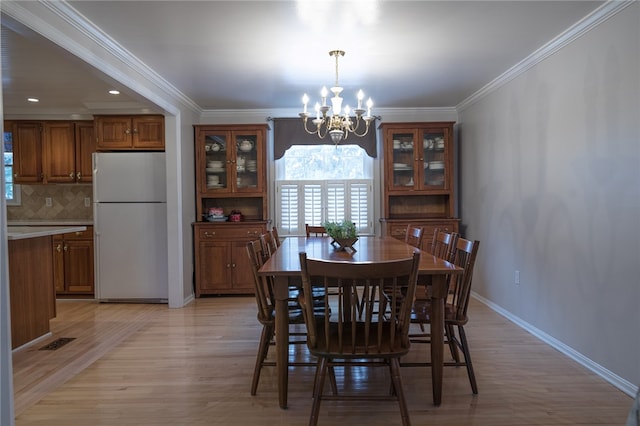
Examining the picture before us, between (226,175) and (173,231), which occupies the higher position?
(226,175)

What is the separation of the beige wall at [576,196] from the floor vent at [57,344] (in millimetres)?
3904

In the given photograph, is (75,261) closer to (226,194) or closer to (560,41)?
(226,194)

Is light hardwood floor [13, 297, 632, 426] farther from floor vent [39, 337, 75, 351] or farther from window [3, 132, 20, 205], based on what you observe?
window [3, 132, 20, 205]

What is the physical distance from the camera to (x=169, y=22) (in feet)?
8.70

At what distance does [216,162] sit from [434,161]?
269 centimetres

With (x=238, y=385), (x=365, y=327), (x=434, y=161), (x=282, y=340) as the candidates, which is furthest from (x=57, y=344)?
(x=434, y=161)

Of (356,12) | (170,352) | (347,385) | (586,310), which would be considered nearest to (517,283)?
(586,310)

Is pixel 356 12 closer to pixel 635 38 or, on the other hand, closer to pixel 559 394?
pixel 635 38

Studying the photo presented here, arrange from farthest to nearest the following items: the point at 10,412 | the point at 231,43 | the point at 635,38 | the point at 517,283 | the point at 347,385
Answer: the point at 517,283 → the point at 231,43 → the point at 347,385 → the point at 635,38 → the point at 10,412

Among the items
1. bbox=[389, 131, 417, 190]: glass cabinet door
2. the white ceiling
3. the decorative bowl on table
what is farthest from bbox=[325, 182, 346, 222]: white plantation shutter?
the decorative bowl on table

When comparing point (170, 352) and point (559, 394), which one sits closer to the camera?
point (559, 394)

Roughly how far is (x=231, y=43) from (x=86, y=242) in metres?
3.19

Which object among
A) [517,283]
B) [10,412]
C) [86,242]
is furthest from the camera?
[86,242]

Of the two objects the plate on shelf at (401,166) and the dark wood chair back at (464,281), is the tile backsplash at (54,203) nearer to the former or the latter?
the plate on shelf at (401,166)
